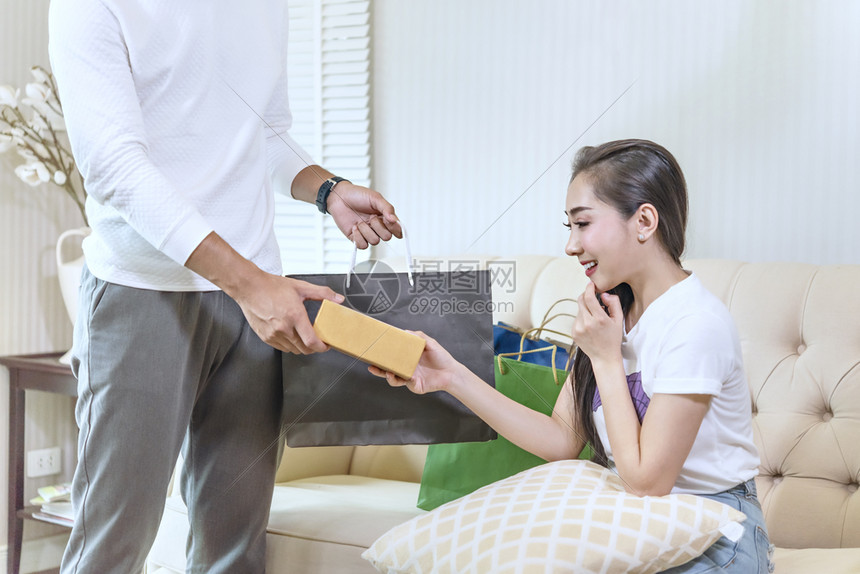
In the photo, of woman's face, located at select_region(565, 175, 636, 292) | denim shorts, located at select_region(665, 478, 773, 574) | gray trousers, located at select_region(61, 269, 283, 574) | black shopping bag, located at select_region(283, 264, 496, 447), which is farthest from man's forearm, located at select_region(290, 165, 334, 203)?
denim shorts, located at select_region(665, 478, 773, 574)

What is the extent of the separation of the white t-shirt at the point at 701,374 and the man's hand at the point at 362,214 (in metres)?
0.40

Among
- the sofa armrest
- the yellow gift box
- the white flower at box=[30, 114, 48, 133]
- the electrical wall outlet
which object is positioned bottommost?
the electrical wall outlet

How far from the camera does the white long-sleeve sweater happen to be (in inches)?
39.1

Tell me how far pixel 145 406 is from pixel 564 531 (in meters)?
0.55

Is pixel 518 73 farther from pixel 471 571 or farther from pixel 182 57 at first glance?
pixel 471 571

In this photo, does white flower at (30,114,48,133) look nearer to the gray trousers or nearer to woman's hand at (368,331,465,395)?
the gray trousers

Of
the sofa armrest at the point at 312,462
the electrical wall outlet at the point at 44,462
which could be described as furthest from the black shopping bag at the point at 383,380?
the electrical wall outlet at the point at 44,462

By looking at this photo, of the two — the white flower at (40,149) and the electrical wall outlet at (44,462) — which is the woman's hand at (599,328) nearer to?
the white flower at (40,149)

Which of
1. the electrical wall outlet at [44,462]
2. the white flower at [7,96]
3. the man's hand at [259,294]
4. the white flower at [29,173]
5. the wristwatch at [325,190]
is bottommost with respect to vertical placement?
the electrical wall outlet at [44,462]

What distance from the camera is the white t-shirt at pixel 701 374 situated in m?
1.05

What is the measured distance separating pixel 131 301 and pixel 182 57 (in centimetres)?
33

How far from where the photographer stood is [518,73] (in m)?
2.05

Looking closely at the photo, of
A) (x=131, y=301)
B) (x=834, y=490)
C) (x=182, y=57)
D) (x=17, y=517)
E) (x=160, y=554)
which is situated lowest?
(x=17, y=517)

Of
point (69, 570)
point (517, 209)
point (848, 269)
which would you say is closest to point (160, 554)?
point (69, 570)
